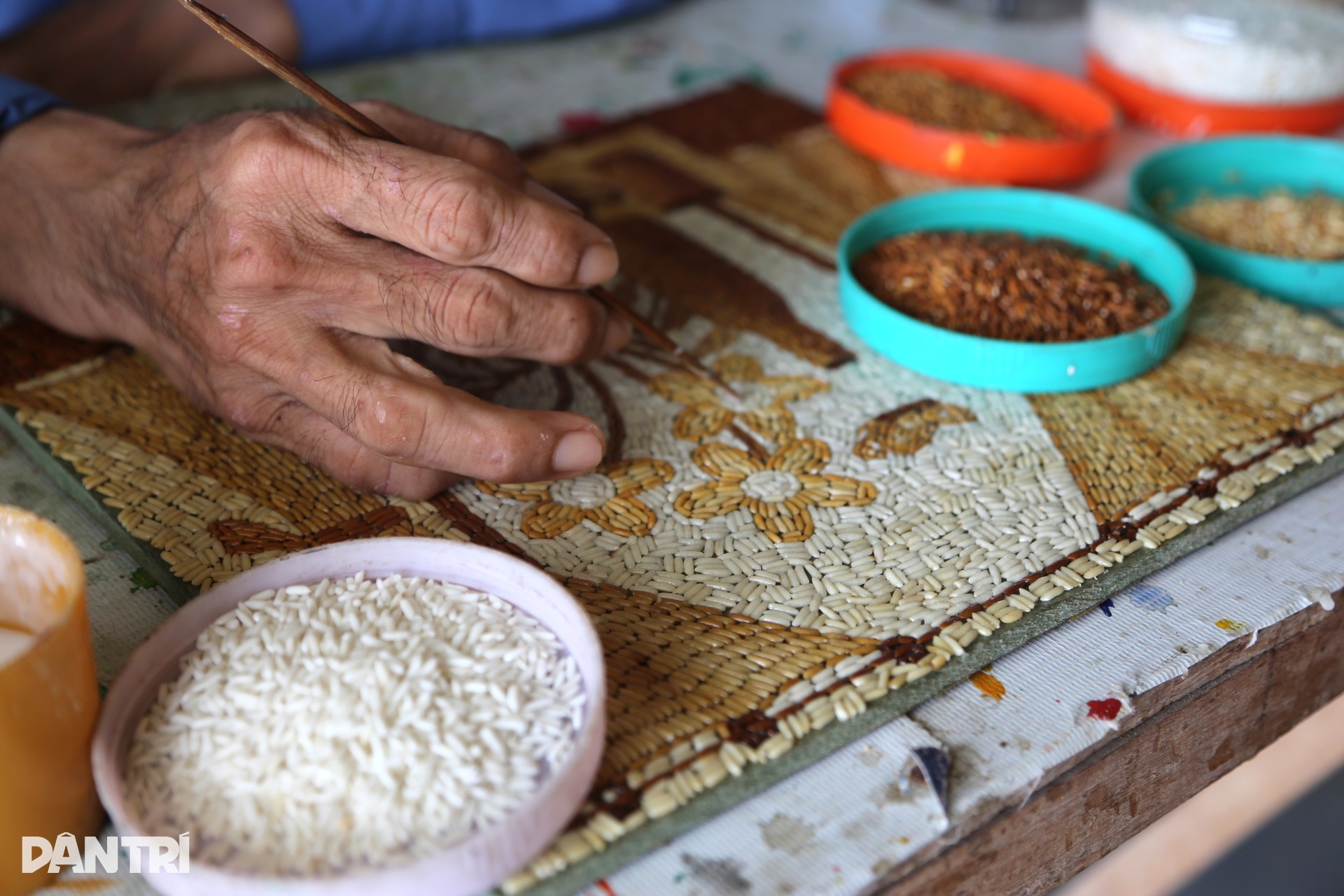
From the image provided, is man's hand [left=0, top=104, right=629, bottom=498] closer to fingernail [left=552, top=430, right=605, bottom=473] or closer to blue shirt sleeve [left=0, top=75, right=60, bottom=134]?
fingernail [left=552, top=430, right=605, bottom=473]

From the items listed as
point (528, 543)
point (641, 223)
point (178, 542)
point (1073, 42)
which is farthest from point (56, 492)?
point (1073, 42)

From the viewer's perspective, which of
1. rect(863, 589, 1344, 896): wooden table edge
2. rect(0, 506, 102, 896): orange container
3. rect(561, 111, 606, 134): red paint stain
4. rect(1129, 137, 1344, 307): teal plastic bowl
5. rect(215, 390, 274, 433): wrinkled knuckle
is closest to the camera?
rect(0, 506, 102, 896): orange container

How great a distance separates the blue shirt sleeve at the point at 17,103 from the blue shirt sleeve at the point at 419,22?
574 millimetres

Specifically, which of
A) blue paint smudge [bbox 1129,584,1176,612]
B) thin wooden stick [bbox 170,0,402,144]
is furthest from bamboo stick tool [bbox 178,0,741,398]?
Result: blue paint smudge [bbox 1129,584,1176,612]

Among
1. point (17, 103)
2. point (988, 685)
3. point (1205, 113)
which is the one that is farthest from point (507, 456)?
point (1205, 113)

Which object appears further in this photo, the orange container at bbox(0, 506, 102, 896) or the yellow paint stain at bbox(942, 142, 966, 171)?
the yellow paint stain at bbox(942, 142, 966, 171)

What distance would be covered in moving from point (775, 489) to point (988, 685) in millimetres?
240

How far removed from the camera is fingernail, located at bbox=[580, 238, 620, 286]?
85 centimetres

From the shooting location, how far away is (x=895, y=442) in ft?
3.15

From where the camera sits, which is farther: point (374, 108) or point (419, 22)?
point (419, 22)

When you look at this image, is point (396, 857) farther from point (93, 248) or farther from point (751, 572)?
point (93, 248)

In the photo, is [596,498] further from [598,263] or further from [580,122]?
[580,122]

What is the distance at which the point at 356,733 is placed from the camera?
59 centimetres
